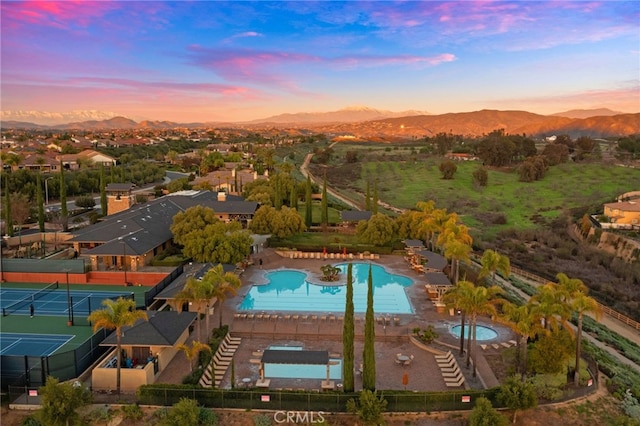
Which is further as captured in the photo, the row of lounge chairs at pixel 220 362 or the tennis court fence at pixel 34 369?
the row of lounge chairs at pixel 220 362

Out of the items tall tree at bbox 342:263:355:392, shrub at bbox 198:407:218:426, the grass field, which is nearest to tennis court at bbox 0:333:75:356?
shrub at bbox 198:407:218:426

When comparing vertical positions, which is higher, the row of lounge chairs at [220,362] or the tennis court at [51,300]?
the tennis court at [51,300]

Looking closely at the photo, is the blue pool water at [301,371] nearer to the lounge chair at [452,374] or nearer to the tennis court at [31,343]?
the lounge chair at [452,374]

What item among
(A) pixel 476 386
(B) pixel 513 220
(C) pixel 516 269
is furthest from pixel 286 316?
(B) pixel 513 220

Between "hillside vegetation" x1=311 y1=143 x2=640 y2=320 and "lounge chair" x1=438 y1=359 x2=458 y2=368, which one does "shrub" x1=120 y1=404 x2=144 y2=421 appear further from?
"hillside vegetation" x1=311 y1=143 x2=640 y2=320

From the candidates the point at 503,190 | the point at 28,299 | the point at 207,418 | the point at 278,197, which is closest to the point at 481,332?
the point at 207,418

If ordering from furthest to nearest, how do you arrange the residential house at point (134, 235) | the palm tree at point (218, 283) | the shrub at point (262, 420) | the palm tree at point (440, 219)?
the palm tree at point (440, 219) < the residential house at point (134, 235) < the palm tree at point (218, 283) < the shrub at point (262, 420)

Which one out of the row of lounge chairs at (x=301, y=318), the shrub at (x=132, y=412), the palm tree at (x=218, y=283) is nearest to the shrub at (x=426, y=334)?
the row of lounge chairs at (x=301, y=318)

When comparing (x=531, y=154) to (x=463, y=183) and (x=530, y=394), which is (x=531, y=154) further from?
(x=530, y=394)
